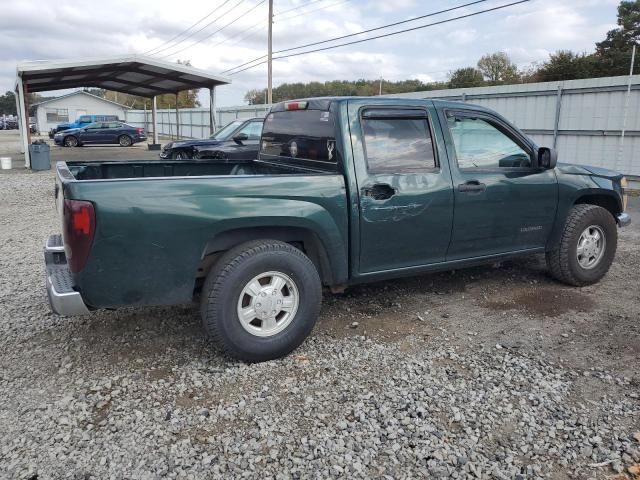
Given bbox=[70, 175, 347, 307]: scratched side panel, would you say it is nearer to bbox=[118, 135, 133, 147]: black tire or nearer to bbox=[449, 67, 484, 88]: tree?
bbox=[118, 135, 133, 147]: black tire

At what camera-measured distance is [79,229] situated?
3215 mm

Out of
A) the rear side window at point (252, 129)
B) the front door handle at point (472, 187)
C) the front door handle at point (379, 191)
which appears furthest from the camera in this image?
the rear side window at point (252, 129)

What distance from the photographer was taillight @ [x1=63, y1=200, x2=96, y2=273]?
3.20 meters

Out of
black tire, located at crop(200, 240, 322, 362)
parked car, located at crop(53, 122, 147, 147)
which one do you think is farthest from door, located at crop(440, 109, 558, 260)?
parked car, located at crop(53, 122, 147, 147)

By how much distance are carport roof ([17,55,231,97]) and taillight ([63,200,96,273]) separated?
16.9m

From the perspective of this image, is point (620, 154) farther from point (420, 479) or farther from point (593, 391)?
point (420, 479)

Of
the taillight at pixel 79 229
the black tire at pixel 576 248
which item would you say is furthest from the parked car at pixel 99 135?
the taillight at pixel 79 229

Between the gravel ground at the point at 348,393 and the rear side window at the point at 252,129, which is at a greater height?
the rear side window at the point at 252,129

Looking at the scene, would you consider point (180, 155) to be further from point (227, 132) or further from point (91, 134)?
point (91, 134)

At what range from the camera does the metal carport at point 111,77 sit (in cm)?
1841

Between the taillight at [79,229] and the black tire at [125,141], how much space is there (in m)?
31.7

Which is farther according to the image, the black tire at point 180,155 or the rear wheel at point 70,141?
the rear wheel at point 70,141

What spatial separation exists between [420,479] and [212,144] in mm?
11867

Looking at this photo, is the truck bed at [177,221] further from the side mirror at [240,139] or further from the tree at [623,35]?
the tree at [623,35]
